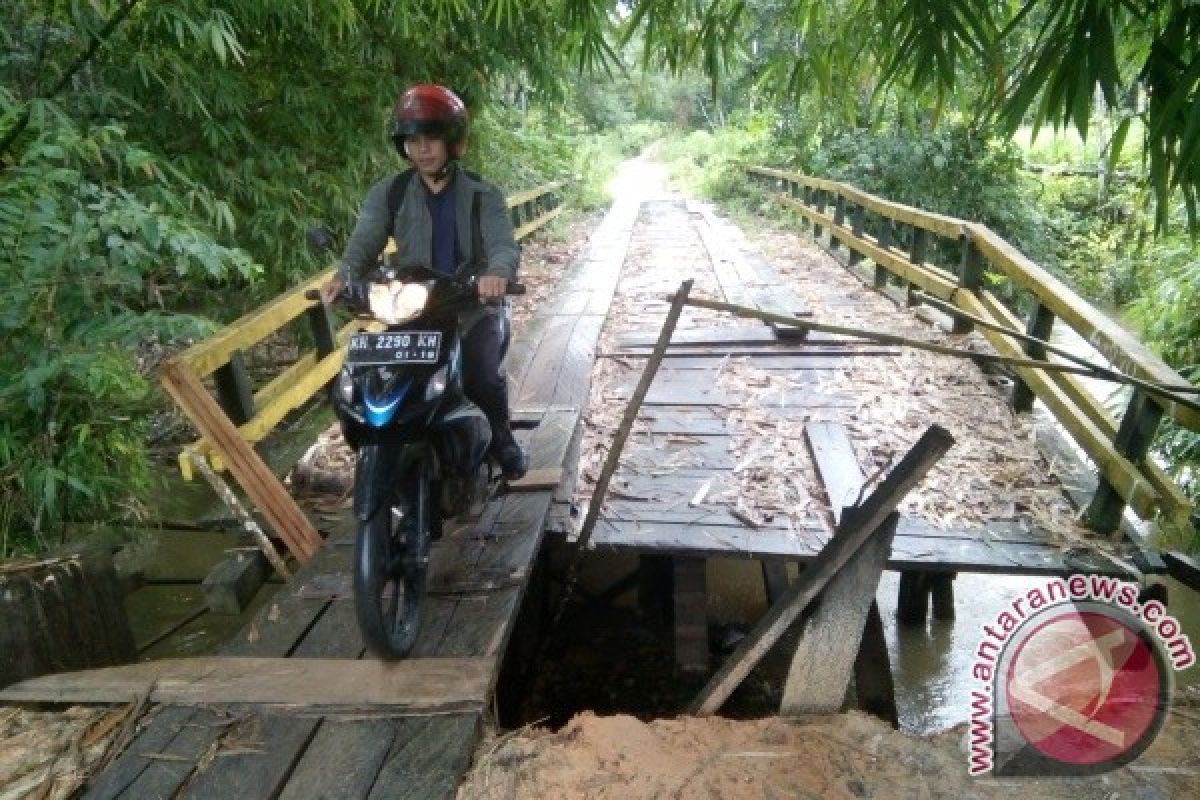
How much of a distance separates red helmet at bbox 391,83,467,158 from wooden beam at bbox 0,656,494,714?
209cm

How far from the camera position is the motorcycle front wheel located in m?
2.48

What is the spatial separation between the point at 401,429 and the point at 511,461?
1.03 m

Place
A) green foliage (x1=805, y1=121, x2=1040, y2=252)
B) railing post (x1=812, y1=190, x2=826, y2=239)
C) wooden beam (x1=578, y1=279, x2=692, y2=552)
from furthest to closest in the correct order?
green foliage (x1=805, y1=121, x2=1040, y2=252) → railing post (x1=812, y1=190, x2=826, y2=239) → wooden beam (x1=578, y1=279, x2=692, y2=552)

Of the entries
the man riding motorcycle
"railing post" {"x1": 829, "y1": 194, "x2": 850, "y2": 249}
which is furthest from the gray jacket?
"railing post" {"x1": 829, "y1": 194, "x2": 850, "y2": 249}

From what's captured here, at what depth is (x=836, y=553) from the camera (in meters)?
2.40

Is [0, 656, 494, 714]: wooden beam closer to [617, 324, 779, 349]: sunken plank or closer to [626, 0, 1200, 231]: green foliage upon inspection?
[626, 0, 1200, 231]: green foliage

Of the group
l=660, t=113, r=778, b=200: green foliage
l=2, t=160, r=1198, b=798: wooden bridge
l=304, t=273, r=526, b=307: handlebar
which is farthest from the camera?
l=660, t=113, r=778, b=200: green foliage

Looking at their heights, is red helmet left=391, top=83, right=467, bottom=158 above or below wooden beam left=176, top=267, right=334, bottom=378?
above

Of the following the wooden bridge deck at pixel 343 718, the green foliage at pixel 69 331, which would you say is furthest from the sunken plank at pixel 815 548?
the green foliage at pixel 69 331

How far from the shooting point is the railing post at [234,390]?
3.40 metres

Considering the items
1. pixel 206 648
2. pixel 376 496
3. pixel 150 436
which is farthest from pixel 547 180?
pixel 376 496

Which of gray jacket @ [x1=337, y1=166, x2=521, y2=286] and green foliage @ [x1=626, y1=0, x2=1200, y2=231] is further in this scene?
gray jacket @ [x1=337, y1=166, x2=521, y2=286]

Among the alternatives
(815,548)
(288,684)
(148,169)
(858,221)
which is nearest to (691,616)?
(815,548)

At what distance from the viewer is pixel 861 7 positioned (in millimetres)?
2223
